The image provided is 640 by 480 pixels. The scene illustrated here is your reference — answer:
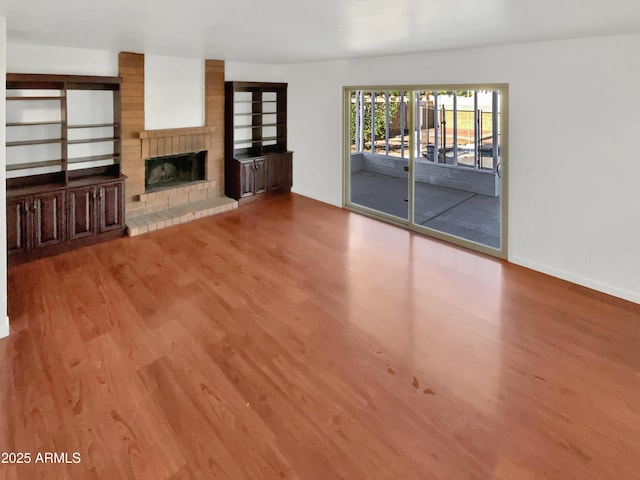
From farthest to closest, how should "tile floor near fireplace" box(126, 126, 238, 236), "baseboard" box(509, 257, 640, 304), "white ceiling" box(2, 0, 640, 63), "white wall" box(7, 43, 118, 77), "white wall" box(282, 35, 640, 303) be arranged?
"tile floor near fireplace" box(126, 126, 238, 236) → "white wall" box(7, 43, 118, 77) → "baseboard" box(509, 257, 640, 304) → "white wall" box(282, 35, 640, 303) → "white ceiling" box(2, 0, 640, 63)

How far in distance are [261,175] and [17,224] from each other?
3.58 metres

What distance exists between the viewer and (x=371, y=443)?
2.22 m

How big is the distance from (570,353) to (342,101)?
4786mm

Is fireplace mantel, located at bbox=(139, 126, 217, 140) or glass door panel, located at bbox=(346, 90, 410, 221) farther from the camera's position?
glass door panel, located at bbox=(346, 90, 410, 221)

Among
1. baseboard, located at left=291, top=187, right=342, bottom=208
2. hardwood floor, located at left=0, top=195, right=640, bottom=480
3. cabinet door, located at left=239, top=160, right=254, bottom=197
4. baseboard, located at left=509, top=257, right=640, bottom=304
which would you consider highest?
cabinet door, located at left=239, top=160, right=254, bottom=197

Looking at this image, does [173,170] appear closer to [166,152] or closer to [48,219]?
[166,152]

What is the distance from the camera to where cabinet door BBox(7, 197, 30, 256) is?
441 centimetres

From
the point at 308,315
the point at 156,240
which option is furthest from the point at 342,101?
the point at 308,315

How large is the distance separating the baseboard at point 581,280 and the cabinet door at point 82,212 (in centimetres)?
489

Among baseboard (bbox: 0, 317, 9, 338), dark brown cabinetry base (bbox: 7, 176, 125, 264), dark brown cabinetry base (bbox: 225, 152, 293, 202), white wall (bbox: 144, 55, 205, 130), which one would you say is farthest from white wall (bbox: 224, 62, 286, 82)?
baseboard (bbox: 0, 317, 9, 338)

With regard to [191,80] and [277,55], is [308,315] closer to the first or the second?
[277,55]

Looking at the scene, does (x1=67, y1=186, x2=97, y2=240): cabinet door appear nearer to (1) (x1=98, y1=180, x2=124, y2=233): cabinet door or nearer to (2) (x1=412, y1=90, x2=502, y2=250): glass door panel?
(1) (x1=98, y1=180, x2=124, y2=233): cabinet door

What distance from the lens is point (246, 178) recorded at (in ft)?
22.7

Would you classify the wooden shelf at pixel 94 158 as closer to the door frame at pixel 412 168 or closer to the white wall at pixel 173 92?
the white wall at pixel 173 92
